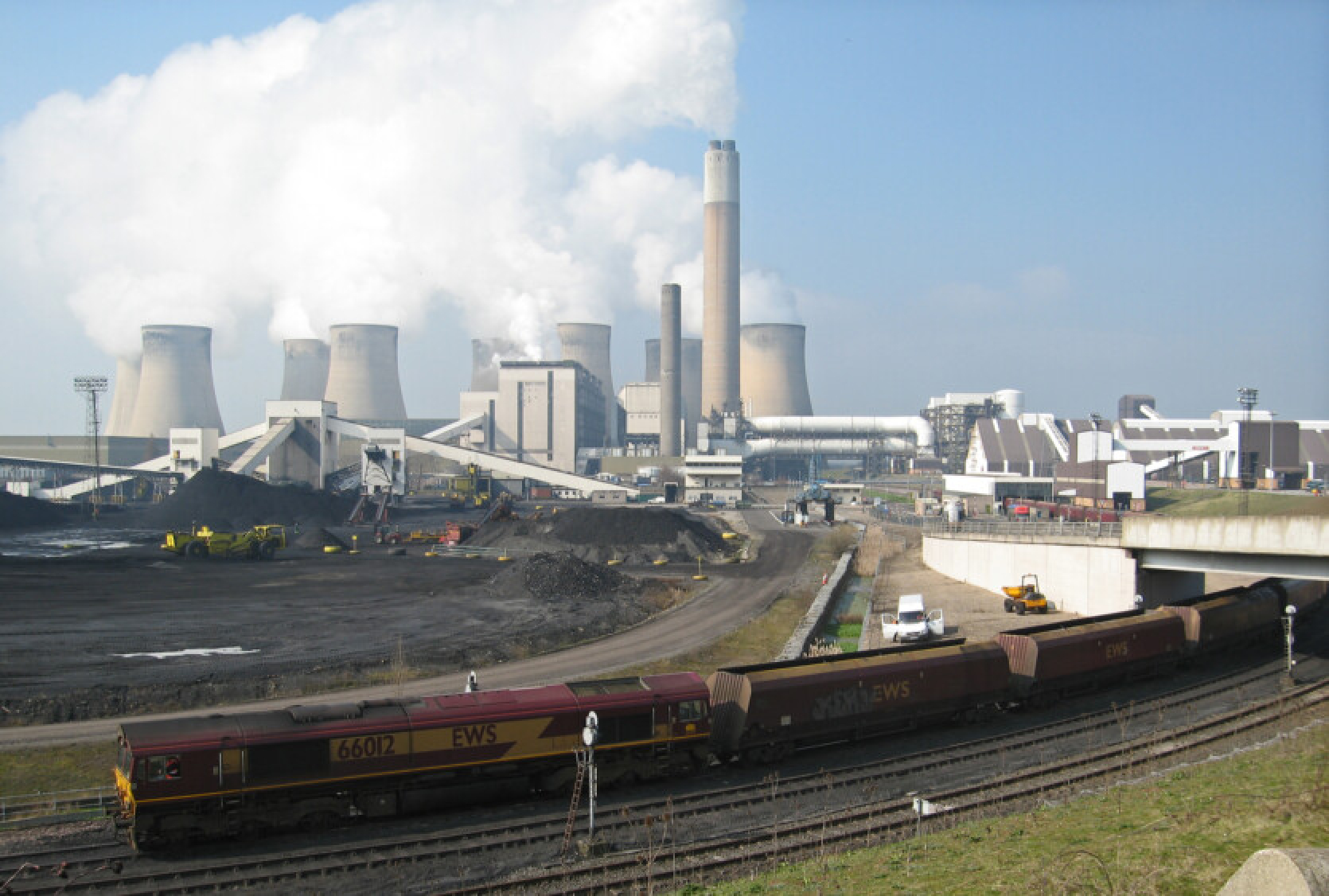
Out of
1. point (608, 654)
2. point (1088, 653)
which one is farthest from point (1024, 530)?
point (608, 654)

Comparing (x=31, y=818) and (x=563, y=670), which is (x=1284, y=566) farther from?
(x=31, y=818)

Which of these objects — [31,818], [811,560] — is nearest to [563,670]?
[31,818]

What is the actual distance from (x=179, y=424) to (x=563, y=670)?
11781 centimetres

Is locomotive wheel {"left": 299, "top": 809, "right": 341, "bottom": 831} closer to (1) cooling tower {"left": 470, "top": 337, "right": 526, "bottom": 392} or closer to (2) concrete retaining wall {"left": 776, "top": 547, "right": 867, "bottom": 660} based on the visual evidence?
(2) concrete retaining wall {"left": 776, "top": 547, "right": 867, "bottom": 660}

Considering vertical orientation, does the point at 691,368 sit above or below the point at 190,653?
above

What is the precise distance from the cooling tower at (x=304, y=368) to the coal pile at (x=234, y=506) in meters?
58.3

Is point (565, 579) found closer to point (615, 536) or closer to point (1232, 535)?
point (615, 536)

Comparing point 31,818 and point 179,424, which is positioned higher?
point 179,424

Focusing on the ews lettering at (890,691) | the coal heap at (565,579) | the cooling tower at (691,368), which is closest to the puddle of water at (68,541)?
the coal heap at (565,579)

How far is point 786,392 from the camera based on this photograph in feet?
558

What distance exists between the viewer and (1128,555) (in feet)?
129

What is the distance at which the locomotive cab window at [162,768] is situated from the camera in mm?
15375

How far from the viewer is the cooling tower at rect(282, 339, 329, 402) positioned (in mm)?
149750

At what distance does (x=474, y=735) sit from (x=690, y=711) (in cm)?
453
